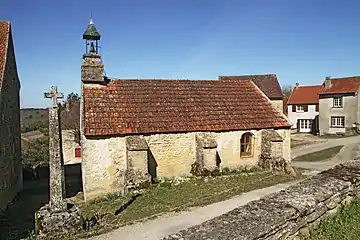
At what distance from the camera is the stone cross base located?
31.4 ft

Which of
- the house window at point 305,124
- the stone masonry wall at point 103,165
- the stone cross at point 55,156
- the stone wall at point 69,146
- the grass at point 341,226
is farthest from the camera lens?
the house window at point 305,124

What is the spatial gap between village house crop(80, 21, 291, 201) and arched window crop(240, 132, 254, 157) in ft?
0.21

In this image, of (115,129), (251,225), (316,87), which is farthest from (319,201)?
(316,87)

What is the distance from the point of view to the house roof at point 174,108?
18.2m

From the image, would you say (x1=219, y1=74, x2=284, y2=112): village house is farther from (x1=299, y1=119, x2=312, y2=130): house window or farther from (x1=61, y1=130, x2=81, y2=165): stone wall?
(x1=61, y1=130, x2=81, y2=165): stone wall

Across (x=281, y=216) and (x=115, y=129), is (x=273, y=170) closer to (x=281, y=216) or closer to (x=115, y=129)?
(x=115, y=129)

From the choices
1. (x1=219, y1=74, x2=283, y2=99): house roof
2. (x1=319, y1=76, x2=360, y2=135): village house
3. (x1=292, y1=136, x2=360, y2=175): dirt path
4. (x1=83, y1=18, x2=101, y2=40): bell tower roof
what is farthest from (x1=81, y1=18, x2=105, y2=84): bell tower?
(x1=319, y1=76, x2=360, y2=135): village house

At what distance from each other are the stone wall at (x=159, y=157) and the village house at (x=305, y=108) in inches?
1238

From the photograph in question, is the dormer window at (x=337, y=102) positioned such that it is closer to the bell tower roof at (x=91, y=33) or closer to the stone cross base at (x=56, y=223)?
the bell tower roof at (x=91, y=33)

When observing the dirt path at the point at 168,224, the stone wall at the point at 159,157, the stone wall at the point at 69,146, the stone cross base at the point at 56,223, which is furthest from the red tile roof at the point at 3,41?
the stone wall at the point at 69,146

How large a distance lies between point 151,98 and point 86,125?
4796 millimetres

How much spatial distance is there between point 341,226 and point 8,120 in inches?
680

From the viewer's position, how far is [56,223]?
984 centimetres

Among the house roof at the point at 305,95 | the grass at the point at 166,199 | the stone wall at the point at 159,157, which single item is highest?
the house roof at the point at 305,95
